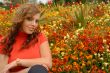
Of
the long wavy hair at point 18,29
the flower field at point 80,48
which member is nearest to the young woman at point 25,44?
the long wavy hair at point 18,29

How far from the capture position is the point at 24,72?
4.53 meters

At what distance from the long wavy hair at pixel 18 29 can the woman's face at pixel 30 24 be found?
0.12ft

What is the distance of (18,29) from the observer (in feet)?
16.1

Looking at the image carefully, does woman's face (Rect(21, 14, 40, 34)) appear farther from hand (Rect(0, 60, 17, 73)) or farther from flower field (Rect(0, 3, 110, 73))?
flower field (Rect(0, 3, 110, 73))

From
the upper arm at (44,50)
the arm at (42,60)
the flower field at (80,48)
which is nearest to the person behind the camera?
the arm at (42,60)

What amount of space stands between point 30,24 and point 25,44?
23 cm

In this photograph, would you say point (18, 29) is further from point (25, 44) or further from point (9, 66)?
point (9, 66)

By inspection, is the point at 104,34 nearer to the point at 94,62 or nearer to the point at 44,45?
the point at 94,62

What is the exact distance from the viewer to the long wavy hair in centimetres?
475

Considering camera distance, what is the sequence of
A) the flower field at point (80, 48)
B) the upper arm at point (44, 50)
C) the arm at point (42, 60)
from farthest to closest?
the flower field at point (80, 48) → the upper arm at point (44, 50) → the arm at point (42, 60)

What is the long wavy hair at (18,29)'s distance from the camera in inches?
187

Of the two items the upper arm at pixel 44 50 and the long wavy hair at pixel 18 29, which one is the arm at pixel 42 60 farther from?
the long wavy hair at pixel 18 29

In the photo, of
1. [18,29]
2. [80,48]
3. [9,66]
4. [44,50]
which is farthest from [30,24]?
[80,48]

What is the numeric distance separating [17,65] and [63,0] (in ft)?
38.4
